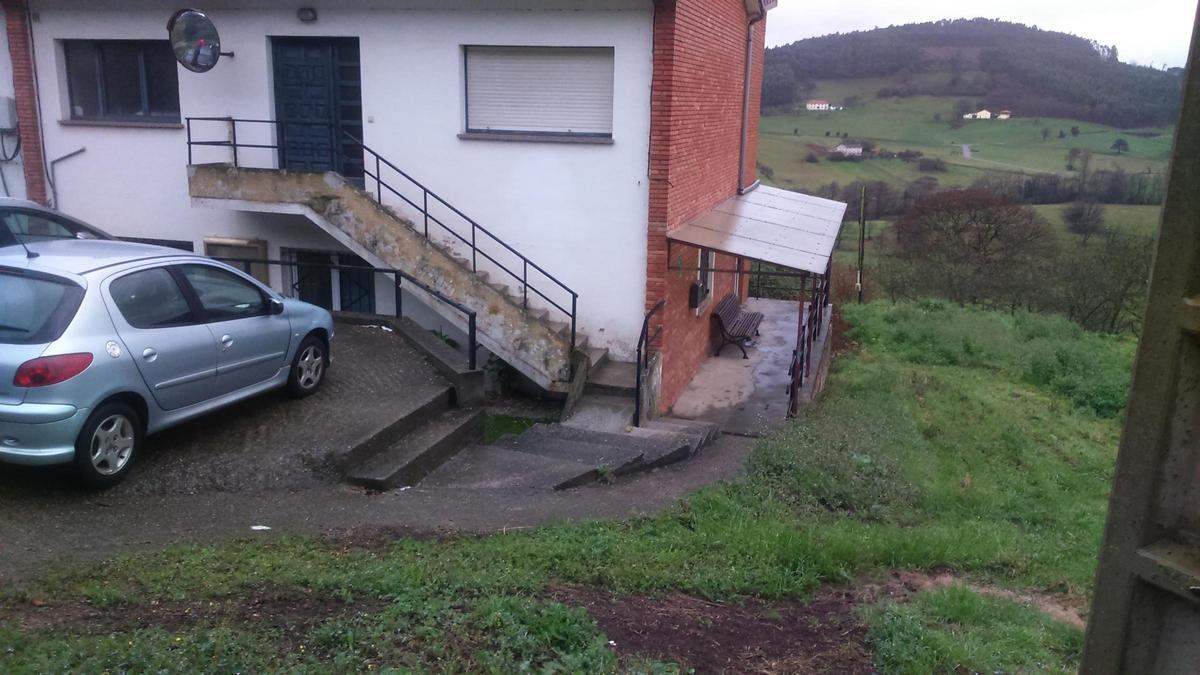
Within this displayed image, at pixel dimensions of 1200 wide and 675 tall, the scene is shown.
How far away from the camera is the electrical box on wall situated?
13.7 meters

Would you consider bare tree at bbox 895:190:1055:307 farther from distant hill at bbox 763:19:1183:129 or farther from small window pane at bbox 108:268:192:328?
distant hill at bbox 763:19:1183:129

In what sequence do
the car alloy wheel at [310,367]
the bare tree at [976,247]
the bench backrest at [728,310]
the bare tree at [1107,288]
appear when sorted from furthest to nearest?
1. the bare tree at [976,247]
2. the bare tree at [1107,288]
3. the bench backrest at [728,310]
4. the car alloy wheel at [310,367]

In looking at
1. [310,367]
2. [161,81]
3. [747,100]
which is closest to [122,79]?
[161,81]

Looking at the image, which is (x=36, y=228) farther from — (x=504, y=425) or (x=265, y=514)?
(x=265, y=514)

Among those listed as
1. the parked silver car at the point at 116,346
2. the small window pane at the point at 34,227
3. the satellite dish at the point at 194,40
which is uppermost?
the satellite dish at the point at 194,40

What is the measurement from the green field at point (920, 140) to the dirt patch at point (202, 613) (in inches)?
1716

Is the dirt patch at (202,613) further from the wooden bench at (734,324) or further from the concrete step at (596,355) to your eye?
the wooden bench at (734,324)

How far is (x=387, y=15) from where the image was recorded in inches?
483

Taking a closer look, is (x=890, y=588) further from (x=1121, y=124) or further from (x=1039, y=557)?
(x=1121, y=124)

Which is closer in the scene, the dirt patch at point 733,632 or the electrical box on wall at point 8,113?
the dirt patch at point 733,632

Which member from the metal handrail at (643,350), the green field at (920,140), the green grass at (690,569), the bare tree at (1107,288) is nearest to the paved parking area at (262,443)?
the green grass at (690,569)

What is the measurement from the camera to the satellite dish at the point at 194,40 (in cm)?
1215

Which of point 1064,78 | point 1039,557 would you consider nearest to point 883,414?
point 1039,557

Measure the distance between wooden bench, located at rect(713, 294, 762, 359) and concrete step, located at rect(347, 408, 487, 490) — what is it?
8040mm
